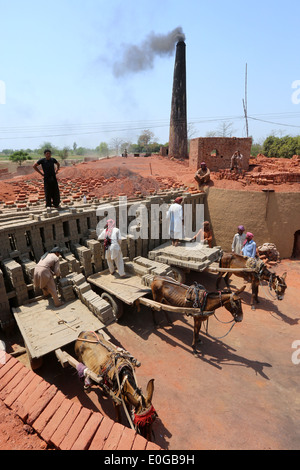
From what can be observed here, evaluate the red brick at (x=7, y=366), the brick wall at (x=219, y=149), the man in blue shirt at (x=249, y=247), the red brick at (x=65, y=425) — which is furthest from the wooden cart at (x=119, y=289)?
the brick wall at (x=219, y=149)

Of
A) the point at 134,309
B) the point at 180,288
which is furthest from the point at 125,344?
the point at 180,288

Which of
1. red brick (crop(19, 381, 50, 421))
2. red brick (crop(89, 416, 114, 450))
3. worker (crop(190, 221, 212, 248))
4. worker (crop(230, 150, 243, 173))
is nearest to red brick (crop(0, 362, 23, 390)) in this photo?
red brick (crop(19, 381, 50, 421))

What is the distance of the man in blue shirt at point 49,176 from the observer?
25.7ft

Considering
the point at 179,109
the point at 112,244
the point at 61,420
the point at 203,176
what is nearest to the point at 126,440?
the point at 61,420

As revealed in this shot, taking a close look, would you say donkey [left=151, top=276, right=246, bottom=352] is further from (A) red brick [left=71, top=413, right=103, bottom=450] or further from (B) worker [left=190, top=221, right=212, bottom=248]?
(B) worker [left=190, top=221, right=212, bottom=248]

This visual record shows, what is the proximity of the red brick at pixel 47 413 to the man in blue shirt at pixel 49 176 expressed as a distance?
622 cm

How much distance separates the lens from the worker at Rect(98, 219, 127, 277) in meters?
7.34

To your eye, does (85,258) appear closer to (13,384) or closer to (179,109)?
(13,384)

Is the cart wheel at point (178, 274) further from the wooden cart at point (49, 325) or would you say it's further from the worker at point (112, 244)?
the wooden cart at point (49, 325)

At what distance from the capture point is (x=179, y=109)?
3011 centimetres

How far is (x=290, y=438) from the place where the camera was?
4.38m

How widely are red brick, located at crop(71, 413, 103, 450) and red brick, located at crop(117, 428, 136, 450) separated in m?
0.36

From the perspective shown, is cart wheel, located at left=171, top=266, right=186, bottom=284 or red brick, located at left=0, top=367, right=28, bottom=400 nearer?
red brick, located at left=0, top=367, right=28, bottom=400

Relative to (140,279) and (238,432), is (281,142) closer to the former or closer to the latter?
(140,279)
